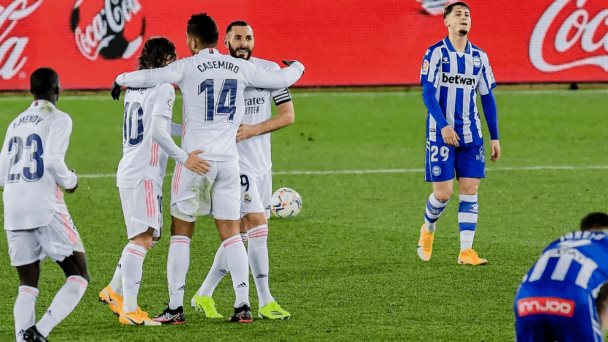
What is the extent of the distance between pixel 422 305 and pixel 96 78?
1328 centimetres

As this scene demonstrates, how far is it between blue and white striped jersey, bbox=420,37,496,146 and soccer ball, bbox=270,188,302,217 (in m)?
2.79

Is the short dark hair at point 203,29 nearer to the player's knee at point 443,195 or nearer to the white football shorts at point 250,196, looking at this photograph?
the white football shorts at point 250,196

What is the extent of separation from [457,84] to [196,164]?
3333 millimetres

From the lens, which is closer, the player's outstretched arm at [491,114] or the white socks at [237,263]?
the white socks at [237,263]

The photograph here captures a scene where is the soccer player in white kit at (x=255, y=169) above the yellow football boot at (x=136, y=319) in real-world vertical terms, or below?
above

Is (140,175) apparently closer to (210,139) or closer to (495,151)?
(210,139)

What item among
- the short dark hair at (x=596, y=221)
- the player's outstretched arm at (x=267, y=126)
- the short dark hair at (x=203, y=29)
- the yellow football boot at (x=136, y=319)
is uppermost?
the short dark hair at (x=203, y=29)

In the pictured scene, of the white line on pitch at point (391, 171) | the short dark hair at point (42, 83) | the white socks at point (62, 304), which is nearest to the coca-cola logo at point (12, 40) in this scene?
the white line on pitch at point (391, 171)

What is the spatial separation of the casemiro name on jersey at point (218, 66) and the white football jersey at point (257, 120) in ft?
1.65

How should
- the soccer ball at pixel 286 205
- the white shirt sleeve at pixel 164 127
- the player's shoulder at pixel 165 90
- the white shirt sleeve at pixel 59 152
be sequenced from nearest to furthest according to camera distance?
the white shirt sleeve at pixel 59 152, the white shirt sleeve at pixel 164 127, the player's shoulder at pixel 165 90, the soccer ball at pixel 286 205

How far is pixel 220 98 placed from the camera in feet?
27.4

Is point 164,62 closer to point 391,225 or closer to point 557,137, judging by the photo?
point 391,225

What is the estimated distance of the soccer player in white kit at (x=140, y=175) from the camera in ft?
27.5

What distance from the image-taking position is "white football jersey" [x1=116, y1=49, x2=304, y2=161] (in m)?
8.32
